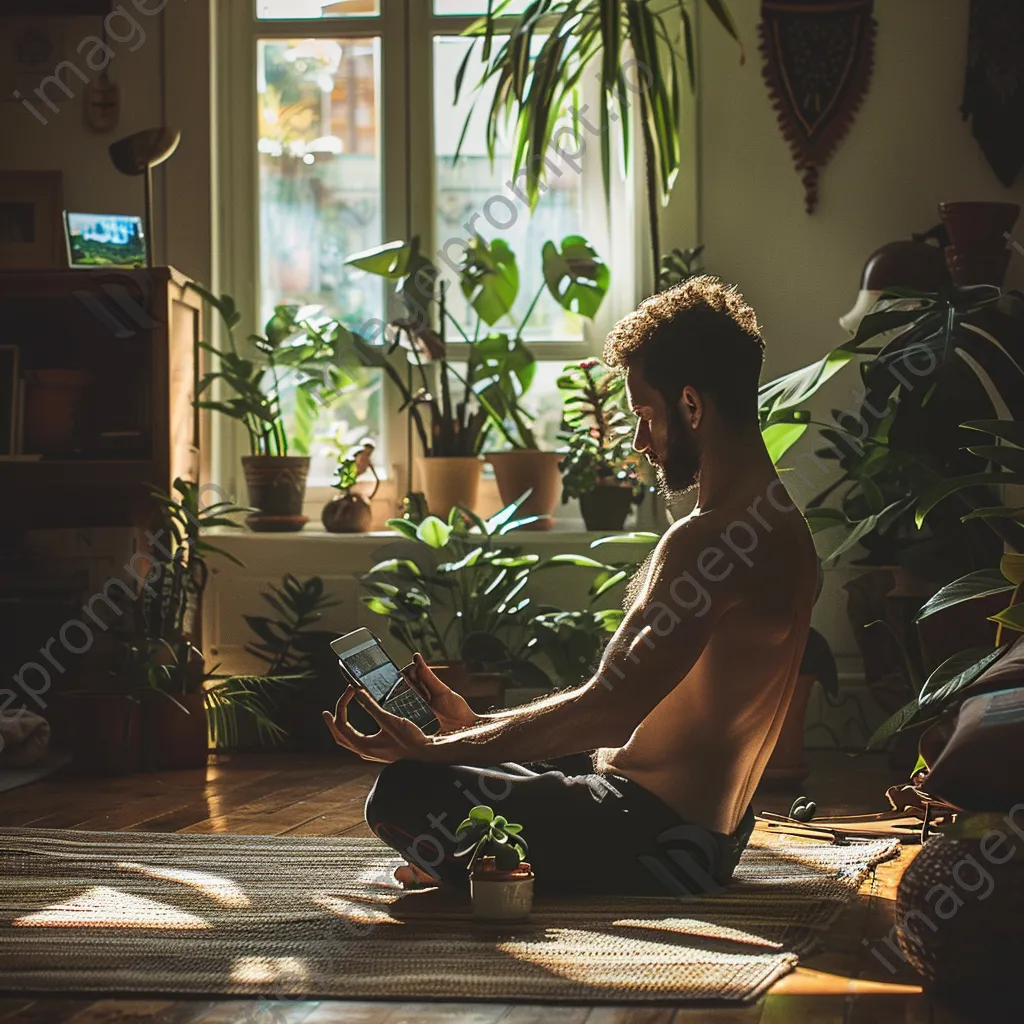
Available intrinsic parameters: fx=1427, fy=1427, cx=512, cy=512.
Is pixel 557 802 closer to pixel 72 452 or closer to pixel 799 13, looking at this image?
pixel 72 452

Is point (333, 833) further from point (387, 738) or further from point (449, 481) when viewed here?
point (449, 481)

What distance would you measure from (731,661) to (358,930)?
0.67 meters

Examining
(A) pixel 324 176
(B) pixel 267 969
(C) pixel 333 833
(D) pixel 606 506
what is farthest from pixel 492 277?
(B) pixel 267 969

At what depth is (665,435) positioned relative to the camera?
2150mm

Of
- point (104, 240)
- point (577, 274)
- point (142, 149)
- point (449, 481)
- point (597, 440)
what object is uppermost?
point (142, 149)

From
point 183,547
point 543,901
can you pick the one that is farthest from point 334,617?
point 543,901

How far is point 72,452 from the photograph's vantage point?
424cm

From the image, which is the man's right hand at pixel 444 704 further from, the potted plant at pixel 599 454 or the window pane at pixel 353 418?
the window pane at pixel 353 418

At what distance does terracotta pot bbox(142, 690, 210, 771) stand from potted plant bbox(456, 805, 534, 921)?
1905mm

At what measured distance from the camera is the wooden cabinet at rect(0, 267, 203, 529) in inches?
164

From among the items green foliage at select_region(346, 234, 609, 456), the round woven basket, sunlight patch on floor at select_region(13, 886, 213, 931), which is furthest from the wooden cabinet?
the round woven basket

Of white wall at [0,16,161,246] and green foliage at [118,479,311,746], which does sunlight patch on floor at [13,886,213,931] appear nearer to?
green foliage at [118,479,311,746]

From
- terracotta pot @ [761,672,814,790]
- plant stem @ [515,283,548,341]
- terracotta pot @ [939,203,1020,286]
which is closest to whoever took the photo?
terracotta pot @ [761,672,814,790]

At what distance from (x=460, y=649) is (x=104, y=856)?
58.5 inches
